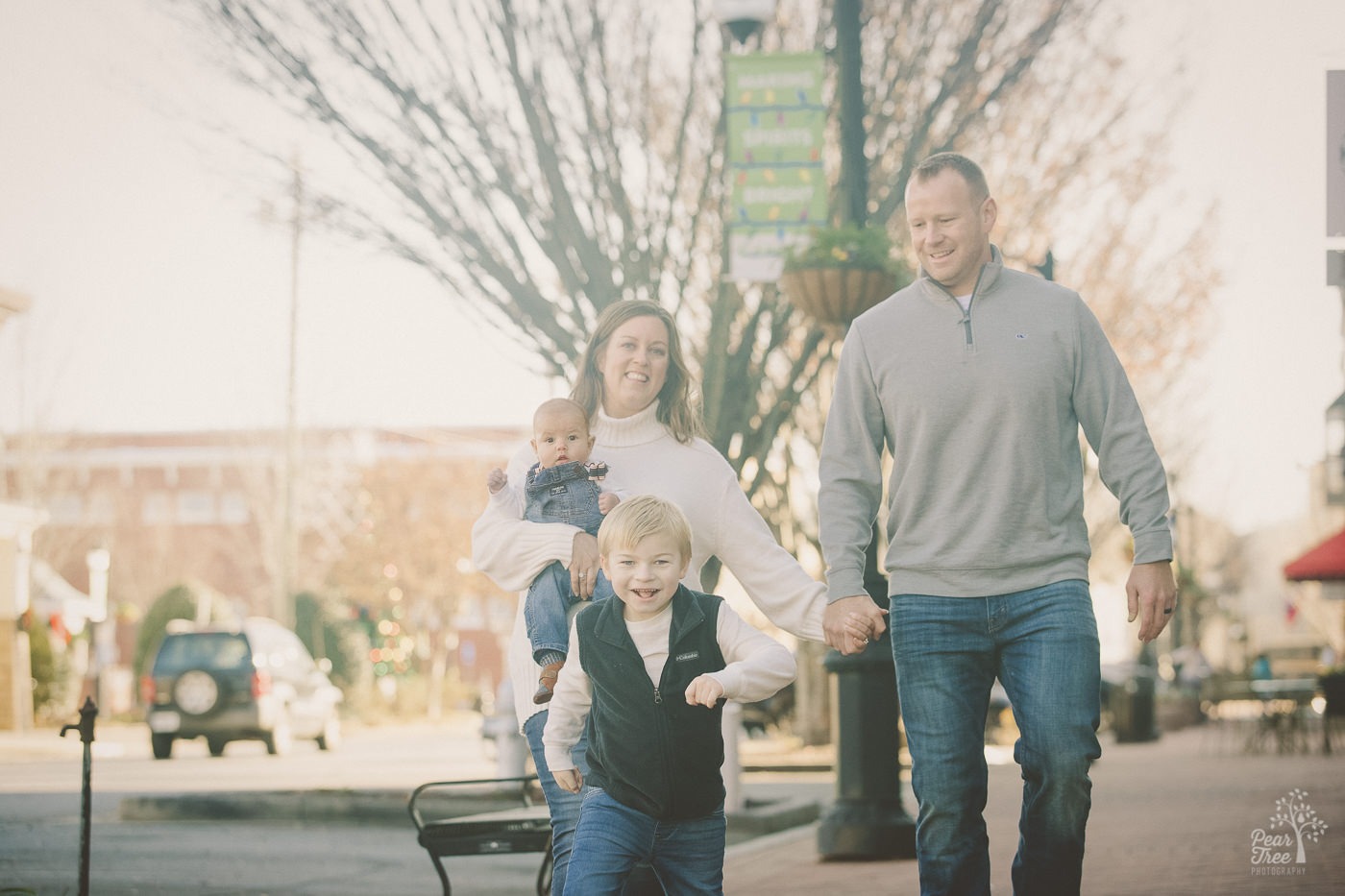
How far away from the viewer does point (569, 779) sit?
432 cm

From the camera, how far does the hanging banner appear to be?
42.3 ft

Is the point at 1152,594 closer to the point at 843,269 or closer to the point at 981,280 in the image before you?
the point at 981,280

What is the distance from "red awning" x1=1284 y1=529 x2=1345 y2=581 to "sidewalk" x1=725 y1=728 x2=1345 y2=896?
4509 mm

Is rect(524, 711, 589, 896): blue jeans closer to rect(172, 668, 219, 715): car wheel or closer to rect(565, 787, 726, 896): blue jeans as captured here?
rect(565, 787, 726, 896): blue jeans

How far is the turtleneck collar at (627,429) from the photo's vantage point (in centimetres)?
464

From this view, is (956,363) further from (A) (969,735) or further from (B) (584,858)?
(B) (584,858)

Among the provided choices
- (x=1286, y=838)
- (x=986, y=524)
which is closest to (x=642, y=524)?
(x=986, y=524)

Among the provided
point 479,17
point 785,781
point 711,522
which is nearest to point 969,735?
point 711,522

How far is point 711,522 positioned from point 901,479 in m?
0.49

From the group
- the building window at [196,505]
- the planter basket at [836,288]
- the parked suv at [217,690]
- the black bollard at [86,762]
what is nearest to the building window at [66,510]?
the building window at [196,505]

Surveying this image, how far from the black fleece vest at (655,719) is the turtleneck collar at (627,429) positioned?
550 millimetres

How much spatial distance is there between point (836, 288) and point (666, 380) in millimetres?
5962

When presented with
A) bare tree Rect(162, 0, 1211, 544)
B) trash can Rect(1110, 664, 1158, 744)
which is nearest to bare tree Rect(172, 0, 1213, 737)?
bare tree Rect(162, 0, 1211, 544)

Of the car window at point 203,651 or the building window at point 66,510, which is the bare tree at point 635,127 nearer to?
the car window at point 203,651
